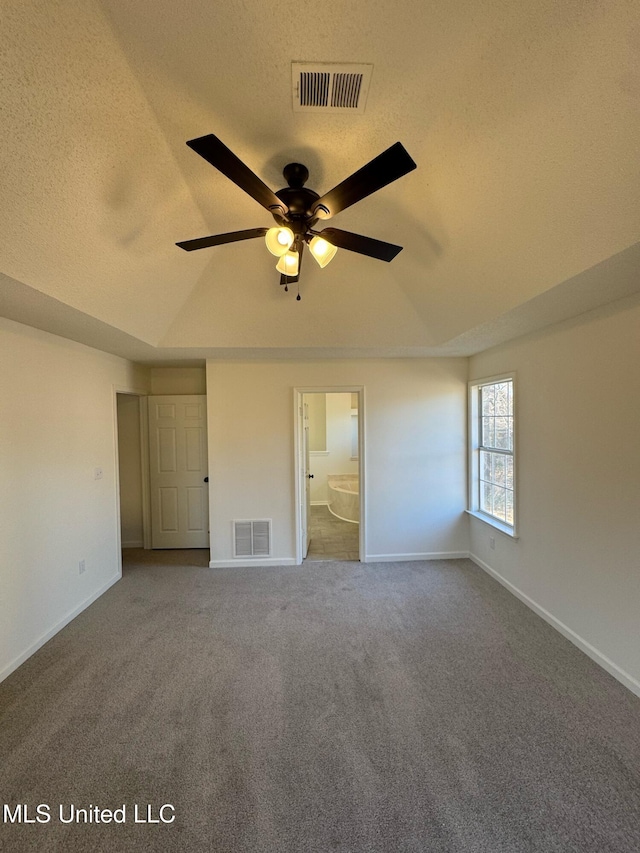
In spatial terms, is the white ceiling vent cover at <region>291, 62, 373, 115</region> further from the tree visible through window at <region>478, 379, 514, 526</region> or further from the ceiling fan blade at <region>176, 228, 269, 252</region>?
the tree visible through window at <region>478, 379, 514, 526</region>

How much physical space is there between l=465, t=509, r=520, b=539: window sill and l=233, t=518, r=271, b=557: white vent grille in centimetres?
240

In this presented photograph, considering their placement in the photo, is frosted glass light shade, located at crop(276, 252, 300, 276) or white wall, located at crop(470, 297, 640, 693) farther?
white wall, located at crop(470, 297, 640, 693)

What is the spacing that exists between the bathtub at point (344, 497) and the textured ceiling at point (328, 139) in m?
3.82

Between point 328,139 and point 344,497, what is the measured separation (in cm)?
501

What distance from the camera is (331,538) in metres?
5.07

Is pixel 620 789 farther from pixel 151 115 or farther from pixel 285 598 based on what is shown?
pixel 151 115

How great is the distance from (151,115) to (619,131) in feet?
6.38

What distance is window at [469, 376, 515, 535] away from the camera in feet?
11.6

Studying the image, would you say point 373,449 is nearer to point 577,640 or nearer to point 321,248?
point 577,640

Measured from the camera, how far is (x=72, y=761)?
5.71 feet

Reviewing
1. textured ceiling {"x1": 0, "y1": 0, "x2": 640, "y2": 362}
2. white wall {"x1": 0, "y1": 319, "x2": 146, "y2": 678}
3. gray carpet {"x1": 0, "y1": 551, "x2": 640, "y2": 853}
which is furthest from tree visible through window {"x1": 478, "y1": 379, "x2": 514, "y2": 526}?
white wall {"x1": 0, "y1": 319, "x2": 146, "y2": 678}

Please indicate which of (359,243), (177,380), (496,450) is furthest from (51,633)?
(496,450)

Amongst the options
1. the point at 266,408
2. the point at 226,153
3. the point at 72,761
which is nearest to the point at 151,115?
the point at 226,153

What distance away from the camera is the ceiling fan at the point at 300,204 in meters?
1.24
